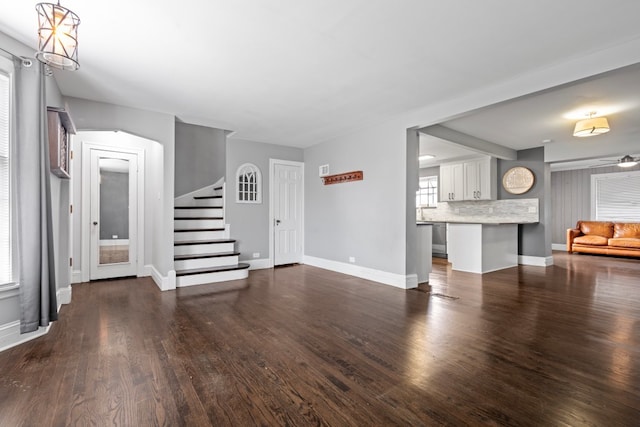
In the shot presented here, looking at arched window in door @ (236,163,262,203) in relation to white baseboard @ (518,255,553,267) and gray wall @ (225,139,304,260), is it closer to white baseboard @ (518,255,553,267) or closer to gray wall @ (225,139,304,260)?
gray wall @ (225,139,304,260)

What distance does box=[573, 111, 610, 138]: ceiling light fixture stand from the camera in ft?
13.9

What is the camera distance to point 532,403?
1768 mm

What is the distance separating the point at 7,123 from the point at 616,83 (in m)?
5.95

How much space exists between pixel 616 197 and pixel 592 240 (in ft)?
5.24

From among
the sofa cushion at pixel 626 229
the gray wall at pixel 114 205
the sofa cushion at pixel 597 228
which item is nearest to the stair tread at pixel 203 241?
the gray wall at pixel 114 205

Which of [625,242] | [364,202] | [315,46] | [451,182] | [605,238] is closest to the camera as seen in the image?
[315,46]

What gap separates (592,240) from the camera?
26.5 feet

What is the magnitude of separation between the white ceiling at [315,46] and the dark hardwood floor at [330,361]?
2524 mm

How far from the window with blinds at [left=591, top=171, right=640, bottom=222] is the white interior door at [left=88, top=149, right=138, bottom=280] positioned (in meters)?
11.7

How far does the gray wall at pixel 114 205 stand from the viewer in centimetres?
504

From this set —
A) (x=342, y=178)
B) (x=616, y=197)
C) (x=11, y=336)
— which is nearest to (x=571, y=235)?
(x=616, y=197)

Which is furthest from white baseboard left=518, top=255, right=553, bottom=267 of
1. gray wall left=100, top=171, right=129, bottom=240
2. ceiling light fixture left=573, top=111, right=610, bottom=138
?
gray wall left=100, top=171, right=129, bottom=240

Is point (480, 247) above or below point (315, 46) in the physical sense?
below

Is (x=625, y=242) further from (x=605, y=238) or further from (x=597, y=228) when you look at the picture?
(x=597, y=228)
